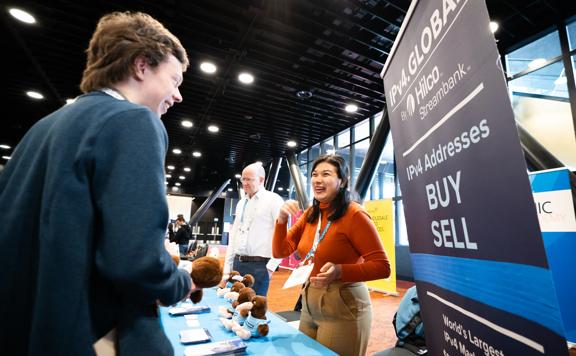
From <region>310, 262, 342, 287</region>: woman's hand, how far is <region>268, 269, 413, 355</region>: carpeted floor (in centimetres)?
209

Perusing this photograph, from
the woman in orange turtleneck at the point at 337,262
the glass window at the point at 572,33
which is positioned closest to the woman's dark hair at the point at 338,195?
the woman in orange turtleneck at the point at 337,262

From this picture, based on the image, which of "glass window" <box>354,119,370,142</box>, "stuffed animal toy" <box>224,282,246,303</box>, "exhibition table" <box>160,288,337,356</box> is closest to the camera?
"exhibition table" <box>160,288,337,356</box>

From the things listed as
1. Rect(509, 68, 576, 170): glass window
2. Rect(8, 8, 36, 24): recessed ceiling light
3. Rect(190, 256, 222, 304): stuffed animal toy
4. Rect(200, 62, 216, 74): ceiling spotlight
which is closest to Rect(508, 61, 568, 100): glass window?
Rect(509, 68, 576, 170): glass window

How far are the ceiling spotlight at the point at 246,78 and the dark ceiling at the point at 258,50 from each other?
0.13 metres

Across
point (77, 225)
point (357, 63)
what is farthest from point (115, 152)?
point (357, 63)

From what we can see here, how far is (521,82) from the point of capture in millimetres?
4582

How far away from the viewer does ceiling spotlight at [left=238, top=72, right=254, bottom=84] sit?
17.3ft

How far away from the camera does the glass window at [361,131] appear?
7.67m

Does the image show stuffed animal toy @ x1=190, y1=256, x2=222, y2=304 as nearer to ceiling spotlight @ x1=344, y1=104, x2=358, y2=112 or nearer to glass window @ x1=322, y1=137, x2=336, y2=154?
ceiling spotlight @ x1=344, y1=104, x2=358, y2=112

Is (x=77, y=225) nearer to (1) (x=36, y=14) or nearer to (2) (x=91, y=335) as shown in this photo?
(2) (x=91, y=335)

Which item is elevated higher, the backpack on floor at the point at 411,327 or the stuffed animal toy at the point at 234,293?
the stuffed animal toy at the point at 234,293

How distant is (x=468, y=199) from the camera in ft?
2.34

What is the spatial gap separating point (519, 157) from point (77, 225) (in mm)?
855

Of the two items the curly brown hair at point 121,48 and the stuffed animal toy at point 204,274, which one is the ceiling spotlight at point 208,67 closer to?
the curly brown hair at point 121,48
